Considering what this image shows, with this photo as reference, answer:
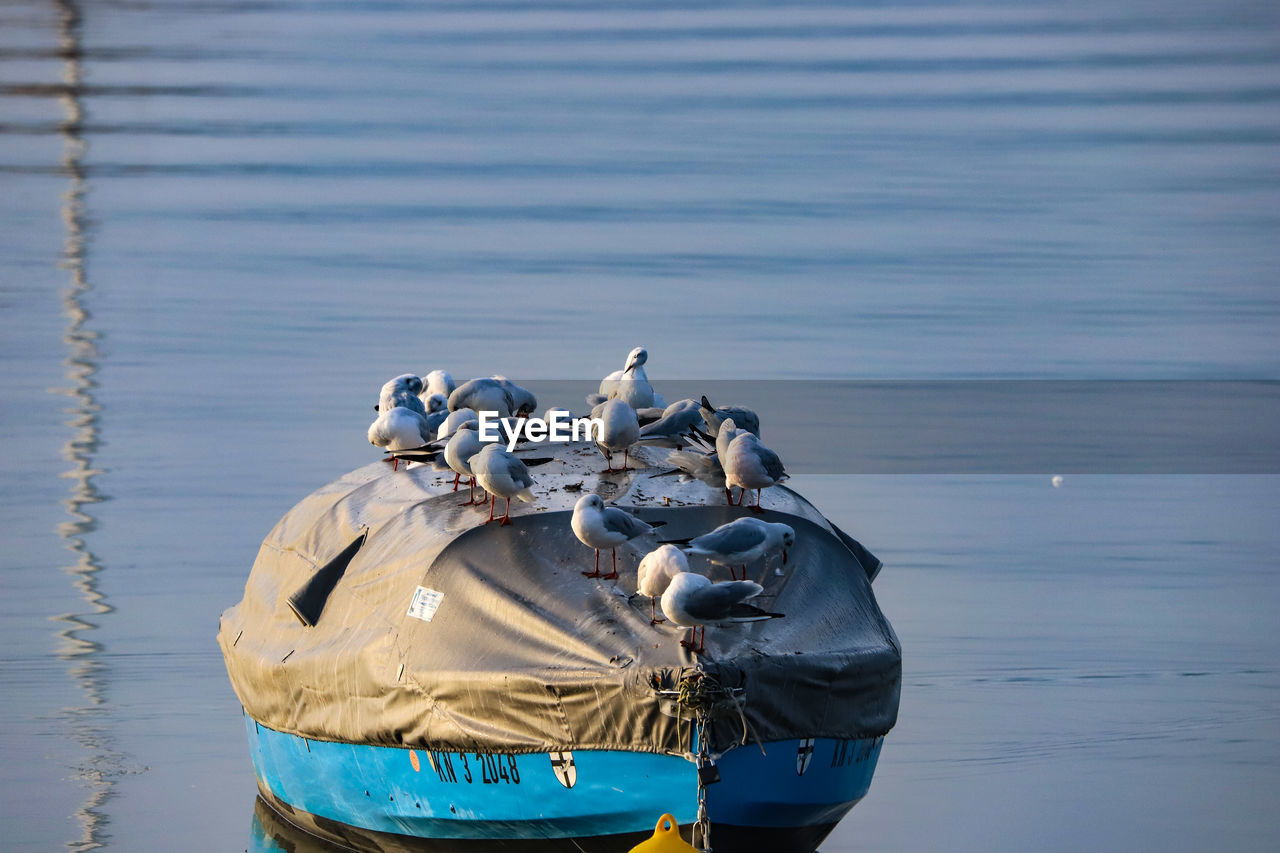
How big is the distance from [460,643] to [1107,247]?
15.4 m

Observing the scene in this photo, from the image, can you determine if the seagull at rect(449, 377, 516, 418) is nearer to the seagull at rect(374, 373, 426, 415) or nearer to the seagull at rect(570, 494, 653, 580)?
the seagull at rect(374, 373, 426, 415)

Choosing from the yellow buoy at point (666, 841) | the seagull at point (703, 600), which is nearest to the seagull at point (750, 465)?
the seagull at point (703, 600)

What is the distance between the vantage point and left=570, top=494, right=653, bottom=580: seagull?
22.6 feet

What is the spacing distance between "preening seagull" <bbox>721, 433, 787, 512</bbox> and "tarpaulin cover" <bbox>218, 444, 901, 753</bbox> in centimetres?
16

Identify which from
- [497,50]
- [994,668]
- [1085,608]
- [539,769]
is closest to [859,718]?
[539,769]

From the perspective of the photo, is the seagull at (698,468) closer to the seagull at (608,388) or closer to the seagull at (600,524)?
the seagull at (600,524)

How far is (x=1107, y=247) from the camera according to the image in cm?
2127

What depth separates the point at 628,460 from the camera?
802 centimetres

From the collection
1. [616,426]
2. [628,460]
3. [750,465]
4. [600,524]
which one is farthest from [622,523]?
[628,460]

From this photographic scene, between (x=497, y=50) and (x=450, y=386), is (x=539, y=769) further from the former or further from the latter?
(x=497, y=50)

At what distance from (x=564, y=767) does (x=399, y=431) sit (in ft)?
7.07

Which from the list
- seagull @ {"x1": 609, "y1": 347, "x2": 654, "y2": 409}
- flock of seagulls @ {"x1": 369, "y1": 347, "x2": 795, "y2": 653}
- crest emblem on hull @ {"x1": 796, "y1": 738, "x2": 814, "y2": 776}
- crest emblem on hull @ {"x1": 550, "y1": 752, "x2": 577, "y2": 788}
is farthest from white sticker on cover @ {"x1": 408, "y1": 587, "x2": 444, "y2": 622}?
seagull @ {"x1": 609, "y1": 347, "x2": 654, "y2": 409}

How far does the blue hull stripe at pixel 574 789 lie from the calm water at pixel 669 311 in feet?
3.20

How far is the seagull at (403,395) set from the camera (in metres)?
8.80
